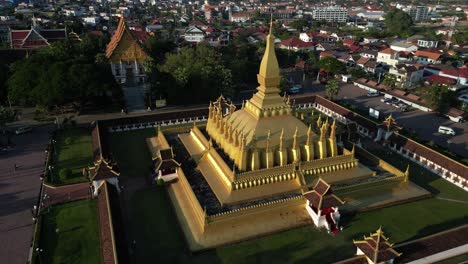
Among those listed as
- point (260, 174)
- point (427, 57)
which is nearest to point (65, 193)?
point (260, 174)

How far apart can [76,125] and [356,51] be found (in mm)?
83075

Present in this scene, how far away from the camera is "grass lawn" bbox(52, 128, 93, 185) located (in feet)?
112

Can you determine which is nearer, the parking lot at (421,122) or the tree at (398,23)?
the parking lot at (421,122)

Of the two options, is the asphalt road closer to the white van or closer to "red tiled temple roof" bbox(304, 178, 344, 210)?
"red tiled temple roof" bbox(304, 178, 344, 210)

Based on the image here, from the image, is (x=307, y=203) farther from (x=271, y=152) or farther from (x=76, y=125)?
(x=76, y=125)

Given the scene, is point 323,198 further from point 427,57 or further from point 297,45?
point 297,45

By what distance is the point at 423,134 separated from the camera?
153ft

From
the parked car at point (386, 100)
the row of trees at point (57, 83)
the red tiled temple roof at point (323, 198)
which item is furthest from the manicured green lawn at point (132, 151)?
the parked car at point (386, 100)

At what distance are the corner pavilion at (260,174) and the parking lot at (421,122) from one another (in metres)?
17.5

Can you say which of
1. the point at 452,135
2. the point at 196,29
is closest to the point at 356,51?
the point at 196,29

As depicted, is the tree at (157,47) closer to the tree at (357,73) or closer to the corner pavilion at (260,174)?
the tree at (357,73)

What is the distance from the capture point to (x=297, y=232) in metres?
26.8

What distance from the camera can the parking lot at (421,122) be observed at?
4434cm

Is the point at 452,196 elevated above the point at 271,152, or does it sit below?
below
